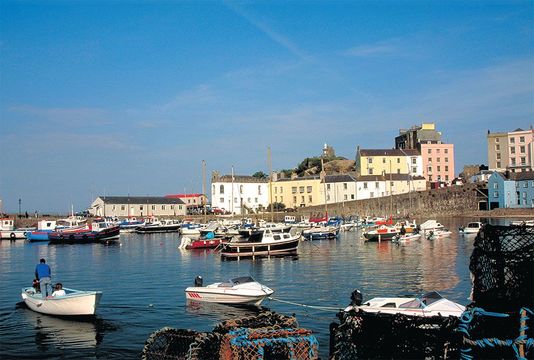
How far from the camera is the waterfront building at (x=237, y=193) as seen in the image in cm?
13300

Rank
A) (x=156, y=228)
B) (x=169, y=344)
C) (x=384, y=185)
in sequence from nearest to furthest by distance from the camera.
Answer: (x=169, y=344), (x=156, y=228), (x=384, y=185)

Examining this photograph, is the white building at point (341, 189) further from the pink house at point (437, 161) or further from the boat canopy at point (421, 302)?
the boat canopy at point (421, 302)

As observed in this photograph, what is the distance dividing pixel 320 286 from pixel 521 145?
105 meters

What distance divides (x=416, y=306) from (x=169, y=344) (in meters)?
9.88

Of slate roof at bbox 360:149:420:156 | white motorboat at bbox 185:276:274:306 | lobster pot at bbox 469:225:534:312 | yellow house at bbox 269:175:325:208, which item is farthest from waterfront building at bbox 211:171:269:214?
lobster pot at bbox 469:225:534:312

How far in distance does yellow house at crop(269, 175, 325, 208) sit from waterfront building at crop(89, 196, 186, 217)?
79.0 feet

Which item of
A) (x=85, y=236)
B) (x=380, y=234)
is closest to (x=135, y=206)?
(x=85, y=236)

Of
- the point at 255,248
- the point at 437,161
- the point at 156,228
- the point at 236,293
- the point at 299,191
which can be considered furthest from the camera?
the point at 437,161

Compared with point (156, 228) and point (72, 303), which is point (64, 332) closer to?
point (72, 303)

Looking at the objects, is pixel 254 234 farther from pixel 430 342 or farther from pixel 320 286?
pixel 430 342

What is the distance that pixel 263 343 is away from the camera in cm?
1052

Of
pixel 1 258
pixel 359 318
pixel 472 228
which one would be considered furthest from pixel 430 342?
pixel 472 228

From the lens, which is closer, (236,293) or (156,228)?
(236,293)

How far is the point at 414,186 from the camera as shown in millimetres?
125500
